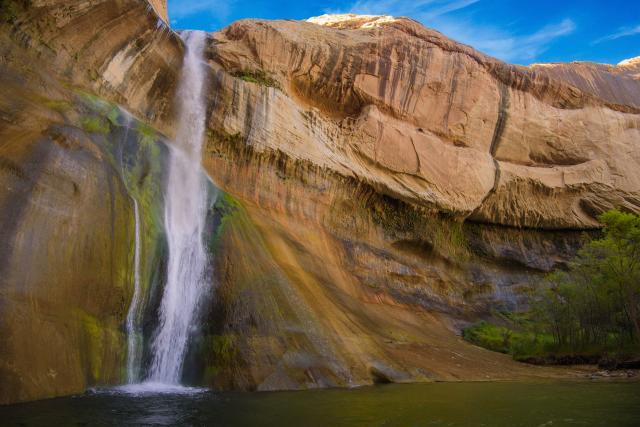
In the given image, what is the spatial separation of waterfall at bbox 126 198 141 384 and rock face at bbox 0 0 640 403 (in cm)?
22

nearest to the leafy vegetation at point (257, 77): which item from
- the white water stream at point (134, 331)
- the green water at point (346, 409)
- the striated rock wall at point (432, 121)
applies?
the striated rock wall at point (432, 121)

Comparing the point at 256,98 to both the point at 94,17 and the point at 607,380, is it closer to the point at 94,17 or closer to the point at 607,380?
the point at 94,17

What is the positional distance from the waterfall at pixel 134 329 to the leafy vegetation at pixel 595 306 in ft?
47.1

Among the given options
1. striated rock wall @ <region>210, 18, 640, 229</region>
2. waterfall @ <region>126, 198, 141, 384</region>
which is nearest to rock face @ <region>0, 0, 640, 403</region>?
striated rock wall @ <region>210, 18, 640, 229</region>

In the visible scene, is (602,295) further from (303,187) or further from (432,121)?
(432,121)

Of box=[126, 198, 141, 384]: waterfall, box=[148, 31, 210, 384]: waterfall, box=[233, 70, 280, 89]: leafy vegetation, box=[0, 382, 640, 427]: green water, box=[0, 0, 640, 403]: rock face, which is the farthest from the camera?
box=[233, 70, 280, 89]: leafy vegetation

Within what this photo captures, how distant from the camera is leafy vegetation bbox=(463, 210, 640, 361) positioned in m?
18.0

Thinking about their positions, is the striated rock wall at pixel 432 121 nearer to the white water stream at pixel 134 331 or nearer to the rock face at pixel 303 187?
the rock face at pixel 303 187


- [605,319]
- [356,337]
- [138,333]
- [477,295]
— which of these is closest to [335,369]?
[356,337]

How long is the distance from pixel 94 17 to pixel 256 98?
6805 millimetres

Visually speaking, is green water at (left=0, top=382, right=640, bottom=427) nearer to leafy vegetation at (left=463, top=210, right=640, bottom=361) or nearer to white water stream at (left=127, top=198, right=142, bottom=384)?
white water stream at (left=127, top=198, right=142, bottom=384)

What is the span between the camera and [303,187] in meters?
22.9

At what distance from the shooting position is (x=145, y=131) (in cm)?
1641

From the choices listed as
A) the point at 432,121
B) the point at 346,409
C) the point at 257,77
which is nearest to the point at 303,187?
the point at 257,77
